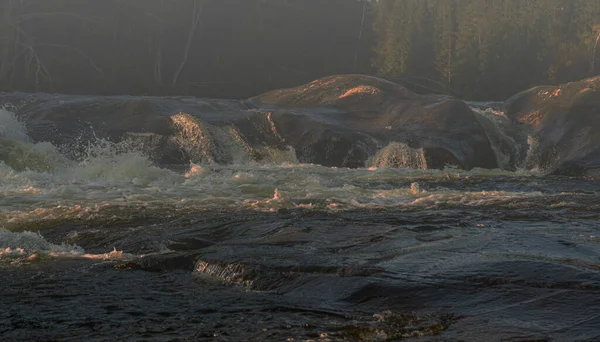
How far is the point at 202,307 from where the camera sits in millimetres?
5676

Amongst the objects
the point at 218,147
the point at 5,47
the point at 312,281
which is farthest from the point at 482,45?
the point at 312,281

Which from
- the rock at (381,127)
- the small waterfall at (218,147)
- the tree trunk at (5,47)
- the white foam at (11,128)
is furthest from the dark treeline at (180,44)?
the small waterfall at (218,147)

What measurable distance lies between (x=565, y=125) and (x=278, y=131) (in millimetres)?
7157

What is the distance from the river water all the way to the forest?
3635 cm

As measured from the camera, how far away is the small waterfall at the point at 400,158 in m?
18.1

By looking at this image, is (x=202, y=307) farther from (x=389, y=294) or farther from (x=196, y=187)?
(x=196, y=187)

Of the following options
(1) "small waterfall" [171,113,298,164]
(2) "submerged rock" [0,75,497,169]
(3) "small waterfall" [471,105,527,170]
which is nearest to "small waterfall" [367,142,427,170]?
(2) "submerged rock" [0,75,497,169]

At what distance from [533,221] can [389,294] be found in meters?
4.37

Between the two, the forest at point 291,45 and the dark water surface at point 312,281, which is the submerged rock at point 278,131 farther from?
the forest at point 291,45

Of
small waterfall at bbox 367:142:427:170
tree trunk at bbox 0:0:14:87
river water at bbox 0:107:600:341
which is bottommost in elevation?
river water at bbox 0:107:600:341

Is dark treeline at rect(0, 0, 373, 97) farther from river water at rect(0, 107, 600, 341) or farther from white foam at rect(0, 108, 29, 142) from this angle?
river water at rect(0, 107, 600, 341)

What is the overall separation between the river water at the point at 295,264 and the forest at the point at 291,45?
119 ft

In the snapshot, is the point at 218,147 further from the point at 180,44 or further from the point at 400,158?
the point at 180,44

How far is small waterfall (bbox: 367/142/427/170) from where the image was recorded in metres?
18.1
